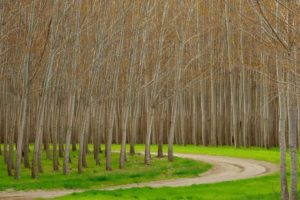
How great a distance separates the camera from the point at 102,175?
2600cm

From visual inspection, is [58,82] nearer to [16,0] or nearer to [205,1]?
[16,0]

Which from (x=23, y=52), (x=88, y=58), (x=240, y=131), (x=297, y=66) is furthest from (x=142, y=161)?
(x=297, y=66)

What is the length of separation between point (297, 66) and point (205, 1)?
3068cm

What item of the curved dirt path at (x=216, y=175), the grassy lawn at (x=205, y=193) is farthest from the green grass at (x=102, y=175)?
the grassy lawn at (x=205, y=193)

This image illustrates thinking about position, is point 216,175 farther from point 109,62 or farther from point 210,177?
point 109,62

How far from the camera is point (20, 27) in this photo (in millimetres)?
25250

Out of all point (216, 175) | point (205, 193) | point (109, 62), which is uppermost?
point (109, 62)

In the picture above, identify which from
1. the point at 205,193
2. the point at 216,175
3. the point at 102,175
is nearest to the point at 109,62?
the point at 102,175

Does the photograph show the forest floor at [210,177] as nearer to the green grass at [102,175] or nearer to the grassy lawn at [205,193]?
the grassy lawn at [205,193]

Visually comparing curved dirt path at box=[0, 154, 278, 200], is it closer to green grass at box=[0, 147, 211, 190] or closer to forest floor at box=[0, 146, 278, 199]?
forest floor at box=[0, 146, 278, 199]

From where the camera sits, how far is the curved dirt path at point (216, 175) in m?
20.0

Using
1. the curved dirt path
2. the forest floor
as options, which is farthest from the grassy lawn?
the curved dirt path

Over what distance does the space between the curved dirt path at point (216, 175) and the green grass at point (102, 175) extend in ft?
2.98

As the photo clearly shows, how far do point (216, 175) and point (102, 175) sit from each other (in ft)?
18.1
